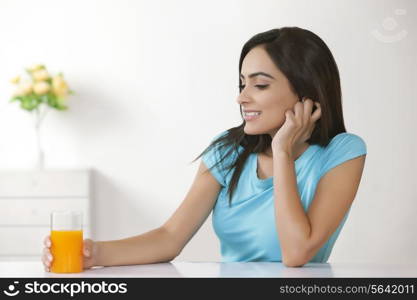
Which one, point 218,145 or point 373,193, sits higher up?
point 218,145

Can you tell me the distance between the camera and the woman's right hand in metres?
1.48

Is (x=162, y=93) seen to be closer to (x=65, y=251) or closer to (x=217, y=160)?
(x=217, y=160)

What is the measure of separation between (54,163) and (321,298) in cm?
380

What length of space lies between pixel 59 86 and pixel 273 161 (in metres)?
3.03

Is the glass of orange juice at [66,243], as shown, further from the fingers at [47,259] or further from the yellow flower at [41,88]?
the yellow flower at [41,88]

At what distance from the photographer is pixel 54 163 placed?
15.8 feet

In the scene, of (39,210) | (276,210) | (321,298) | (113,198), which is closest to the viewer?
(321,298)

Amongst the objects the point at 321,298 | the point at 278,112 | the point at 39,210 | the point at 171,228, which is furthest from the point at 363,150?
the point at 39,210

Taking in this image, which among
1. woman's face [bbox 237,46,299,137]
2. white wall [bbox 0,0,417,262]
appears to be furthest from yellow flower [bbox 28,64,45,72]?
woman's face [bbox 237,46,299,137]

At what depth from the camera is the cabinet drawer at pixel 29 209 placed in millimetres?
4449

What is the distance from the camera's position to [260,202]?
1.86 metres

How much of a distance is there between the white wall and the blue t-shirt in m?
2.86

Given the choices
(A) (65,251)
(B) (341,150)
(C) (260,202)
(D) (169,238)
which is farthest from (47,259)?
(B) (341,150)

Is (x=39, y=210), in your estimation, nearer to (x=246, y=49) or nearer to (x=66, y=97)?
(x=66, y=97)
